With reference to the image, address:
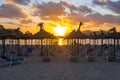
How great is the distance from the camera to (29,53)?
26812 millimetres

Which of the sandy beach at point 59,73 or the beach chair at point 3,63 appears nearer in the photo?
the sandy beach at point 59,73

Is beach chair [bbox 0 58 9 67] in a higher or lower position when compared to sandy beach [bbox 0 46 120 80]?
higher

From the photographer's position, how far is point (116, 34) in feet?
71.7

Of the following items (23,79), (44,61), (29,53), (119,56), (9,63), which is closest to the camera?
(23,79)

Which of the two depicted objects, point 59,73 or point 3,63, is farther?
point 3,63

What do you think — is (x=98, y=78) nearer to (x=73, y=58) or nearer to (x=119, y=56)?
(x=73, y=58)

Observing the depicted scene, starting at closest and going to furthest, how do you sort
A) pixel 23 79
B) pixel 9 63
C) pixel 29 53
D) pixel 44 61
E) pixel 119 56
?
pixel 23 79
pixel 9 63
pixel 44 61
pixel 119 56
pixel 29 53

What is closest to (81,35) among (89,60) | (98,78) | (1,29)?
(89,60)

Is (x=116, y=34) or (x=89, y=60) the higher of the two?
(x=116, y=34)

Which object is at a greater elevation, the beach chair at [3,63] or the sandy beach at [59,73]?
the beach chair at [3,63]

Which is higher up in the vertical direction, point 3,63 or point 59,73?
point 3,63

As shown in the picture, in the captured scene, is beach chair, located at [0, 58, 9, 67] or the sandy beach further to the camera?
beach chair, located at [0, 58, 9, 67]

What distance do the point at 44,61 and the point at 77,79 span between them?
8298mm

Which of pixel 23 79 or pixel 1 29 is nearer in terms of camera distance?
pixel 23 79
